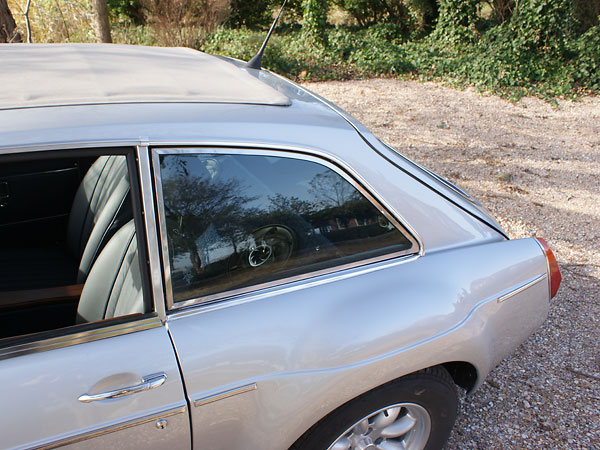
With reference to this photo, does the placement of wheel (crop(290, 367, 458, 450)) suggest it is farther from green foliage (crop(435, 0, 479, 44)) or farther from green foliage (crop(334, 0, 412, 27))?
green foliage (crop(334, 0, 412, 27))

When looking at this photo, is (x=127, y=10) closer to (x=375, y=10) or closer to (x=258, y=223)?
(x=375, y=10)

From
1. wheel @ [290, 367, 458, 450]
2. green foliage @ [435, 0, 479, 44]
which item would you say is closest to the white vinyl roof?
wheel @ [290, 367, 458, 450]

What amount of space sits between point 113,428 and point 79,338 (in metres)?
0.27

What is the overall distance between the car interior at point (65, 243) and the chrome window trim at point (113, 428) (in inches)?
12.3

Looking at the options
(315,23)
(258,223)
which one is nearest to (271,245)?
(258,223)

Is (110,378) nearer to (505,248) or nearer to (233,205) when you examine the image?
(233,205)

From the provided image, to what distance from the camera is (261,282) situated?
1.58 meters

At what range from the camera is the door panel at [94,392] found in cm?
127

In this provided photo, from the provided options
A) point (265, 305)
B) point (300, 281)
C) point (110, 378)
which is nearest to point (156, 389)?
point (110, 378)

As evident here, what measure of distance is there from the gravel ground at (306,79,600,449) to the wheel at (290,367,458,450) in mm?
491

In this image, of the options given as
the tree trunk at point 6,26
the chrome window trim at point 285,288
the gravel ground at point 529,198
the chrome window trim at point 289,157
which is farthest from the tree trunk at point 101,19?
the chrome window trim at point 285,288

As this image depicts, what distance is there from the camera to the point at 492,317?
191cm

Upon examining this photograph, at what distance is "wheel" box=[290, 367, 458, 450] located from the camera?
66.4 inches

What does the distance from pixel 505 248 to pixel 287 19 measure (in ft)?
44.6
